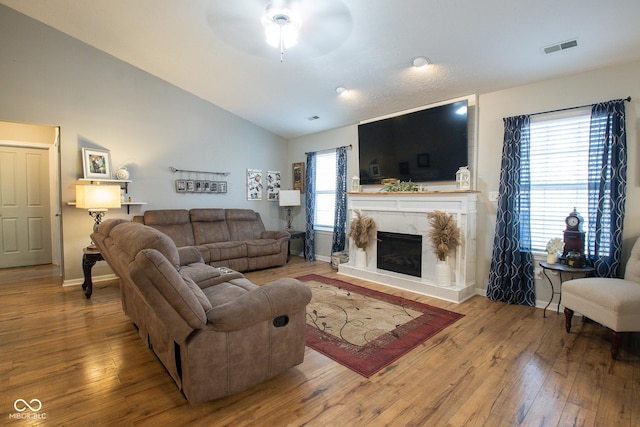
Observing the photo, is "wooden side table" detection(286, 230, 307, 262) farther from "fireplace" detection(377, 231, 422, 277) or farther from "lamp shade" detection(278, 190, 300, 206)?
"fireplace" detection(377, 231, 422, 277)

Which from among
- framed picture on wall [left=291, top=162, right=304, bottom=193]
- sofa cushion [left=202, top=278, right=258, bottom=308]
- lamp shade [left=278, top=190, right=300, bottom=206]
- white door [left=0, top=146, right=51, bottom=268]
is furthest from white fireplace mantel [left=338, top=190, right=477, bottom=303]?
white door [left=0, top=146, right=51, bottom=268]

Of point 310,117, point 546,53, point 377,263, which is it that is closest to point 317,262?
point 377,263

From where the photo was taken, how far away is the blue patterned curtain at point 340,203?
5.41 metres

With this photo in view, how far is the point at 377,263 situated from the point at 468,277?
4.17 feet

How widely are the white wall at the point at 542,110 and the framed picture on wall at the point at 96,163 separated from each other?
508cm

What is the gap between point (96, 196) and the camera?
379cm

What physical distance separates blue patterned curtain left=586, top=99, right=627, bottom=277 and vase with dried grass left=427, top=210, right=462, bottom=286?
4.09 feet

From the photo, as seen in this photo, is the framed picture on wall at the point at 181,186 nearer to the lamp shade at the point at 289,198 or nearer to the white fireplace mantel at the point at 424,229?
the lamp shade at the point at 289,198

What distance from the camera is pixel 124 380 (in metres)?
2.03

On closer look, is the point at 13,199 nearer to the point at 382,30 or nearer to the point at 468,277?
the point at 382,30

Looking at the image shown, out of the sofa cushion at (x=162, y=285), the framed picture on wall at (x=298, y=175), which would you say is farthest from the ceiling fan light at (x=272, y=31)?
the framed picture on wall at (x=298, y=175)

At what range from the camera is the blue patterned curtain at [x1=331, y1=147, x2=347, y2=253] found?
5.41 metres

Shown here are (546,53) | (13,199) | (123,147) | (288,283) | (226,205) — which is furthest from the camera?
(226,205)

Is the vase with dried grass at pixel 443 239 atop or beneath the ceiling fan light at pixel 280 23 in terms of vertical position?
beneath
